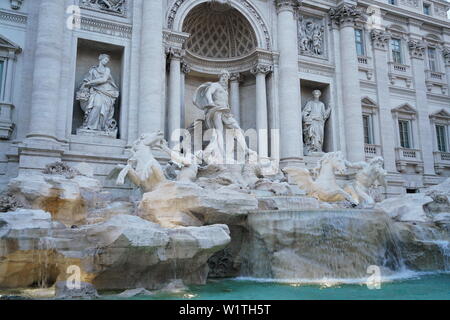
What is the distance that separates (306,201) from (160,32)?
869 centimetres

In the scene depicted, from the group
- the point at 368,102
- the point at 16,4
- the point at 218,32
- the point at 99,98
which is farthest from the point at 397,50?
the point at 16,4

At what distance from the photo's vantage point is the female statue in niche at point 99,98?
47.6 ft

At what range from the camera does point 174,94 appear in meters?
15.9

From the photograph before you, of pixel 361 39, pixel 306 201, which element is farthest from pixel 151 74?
pixel 361 39

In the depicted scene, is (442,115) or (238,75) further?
(442,115)

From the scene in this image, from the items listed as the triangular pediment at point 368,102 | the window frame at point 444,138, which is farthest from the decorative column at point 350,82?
the window frame at point 444,138

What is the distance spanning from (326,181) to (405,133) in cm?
1101

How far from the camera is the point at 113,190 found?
1359 centimetres

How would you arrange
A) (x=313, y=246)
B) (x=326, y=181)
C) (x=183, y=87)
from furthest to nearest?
(x=183, y=87), (x=326, y=181), (x=313, y=246)

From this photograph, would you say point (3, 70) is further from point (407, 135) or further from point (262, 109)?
point (407, 135)

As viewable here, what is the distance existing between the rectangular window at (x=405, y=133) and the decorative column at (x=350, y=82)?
147 inches

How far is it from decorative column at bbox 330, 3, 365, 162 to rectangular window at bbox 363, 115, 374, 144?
5.27ft

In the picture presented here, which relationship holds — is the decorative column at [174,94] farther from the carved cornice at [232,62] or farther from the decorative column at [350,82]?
the decorative column at [350,82]

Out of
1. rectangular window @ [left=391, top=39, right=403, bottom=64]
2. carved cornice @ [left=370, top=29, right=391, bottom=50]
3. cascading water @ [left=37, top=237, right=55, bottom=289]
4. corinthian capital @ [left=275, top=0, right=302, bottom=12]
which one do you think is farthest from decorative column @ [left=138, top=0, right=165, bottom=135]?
rectangular window @ [left=391, top=39, right=403, bottom=64]
